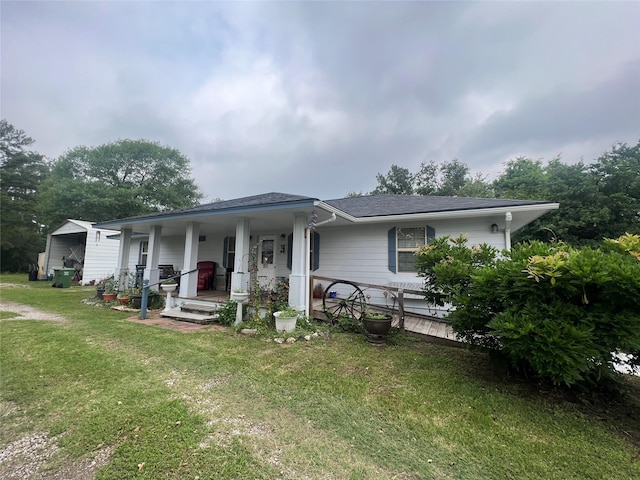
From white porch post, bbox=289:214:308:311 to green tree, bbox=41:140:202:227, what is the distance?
844 inches

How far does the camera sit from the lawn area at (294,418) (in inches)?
70.9

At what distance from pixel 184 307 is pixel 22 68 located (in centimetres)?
839

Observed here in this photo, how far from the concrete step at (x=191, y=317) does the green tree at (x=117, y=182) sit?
1886 centimetres

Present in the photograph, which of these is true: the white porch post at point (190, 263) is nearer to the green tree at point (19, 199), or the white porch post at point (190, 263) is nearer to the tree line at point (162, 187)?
the tree line at point (162, 187)

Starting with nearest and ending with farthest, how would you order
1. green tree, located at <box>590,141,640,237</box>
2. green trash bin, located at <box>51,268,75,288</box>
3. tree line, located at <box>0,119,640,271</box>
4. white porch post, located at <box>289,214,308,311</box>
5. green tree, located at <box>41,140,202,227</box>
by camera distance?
white porch post, located at <box>289,214,308,311</box>, green tree, located at <box>590,141,640,237</box>, tree line, located at <box>0,119,640,271</box>, green trash bin, located at <box>51,268,75,288</box>, green tree, located at <box>41,140,202,227</box>

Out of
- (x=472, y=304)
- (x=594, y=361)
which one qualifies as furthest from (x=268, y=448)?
(x=594, y=361)

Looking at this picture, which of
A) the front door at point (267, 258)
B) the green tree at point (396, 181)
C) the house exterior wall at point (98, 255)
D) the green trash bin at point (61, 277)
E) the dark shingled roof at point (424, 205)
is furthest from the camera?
the green tree at point (396, 181)

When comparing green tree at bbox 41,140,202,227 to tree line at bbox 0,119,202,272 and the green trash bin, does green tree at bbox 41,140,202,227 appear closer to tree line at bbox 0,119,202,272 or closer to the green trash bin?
tree line at bbox 0,119,202,272

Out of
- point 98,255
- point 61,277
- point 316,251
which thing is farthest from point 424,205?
point 98,255

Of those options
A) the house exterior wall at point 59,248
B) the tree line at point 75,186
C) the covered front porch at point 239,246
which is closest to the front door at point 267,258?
the covered front porch at point 239,246

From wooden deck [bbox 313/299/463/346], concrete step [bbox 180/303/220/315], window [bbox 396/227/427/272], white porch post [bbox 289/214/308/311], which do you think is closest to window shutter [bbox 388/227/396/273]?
window [bbox 396/227/427/272]

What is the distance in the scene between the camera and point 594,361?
2.47 meters

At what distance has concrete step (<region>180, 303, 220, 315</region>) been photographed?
6.30 meters

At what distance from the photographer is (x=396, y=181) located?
2447 cm
